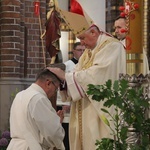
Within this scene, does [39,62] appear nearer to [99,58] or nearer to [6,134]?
[6,134]

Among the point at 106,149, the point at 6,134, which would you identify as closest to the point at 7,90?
the point at 6,134

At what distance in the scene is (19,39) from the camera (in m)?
8.52

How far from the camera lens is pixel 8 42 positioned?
332 inches

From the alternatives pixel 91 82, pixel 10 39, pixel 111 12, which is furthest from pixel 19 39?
pixel 91 82

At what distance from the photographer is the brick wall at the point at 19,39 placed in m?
8.41

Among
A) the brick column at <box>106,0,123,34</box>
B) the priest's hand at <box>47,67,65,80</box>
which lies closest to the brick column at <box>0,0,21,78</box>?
the brick column at <box>106,0,123,34</box>

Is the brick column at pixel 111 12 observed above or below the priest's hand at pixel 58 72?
above

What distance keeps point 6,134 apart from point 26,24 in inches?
104

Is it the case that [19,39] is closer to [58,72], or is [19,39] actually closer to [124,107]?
[58,72]

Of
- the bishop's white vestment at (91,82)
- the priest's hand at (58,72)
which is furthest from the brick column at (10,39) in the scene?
the priest's hand at (58,72)

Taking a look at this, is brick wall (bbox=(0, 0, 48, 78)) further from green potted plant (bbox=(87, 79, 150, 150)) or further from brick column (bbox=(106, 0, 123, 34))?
green potted plant (bbox=(87, 79, 150, 150))

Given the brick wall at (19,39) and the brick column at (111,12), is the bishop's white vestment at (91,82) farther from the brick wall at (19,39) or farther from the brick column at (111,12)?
the brick column at (111,12)

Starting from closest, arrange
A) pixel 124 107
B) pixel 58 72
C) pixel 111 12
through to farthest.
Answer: pixel 124 107
pixel 58 72
pixel 111 12

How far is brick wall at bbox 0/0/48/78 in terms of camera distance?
8.41 m
